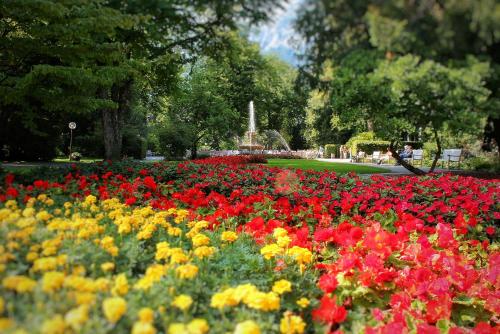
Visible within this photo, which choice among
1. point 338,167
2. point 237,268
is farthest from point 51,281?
point 338,167

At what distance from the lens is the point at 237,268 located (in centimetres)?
345

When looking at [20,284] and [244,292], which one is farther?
[244,292]

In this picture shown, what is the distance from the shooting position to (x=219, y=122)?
29.9 meters

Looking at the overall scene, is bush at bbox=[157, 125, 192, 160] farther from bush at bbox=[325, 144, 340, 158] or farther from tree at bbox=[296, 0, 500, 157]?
tree at bbox=[296, 0, 500, 157]

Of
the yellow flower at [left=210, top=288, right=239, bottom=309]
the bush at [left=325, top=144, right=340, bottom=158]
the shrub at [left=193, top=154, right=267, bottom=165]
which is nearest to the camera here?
the yellow flower at [left=210, top=288, right=239, bottom=309]

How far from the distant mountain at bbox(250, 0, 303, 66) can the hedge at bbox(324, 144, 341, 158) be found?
4202 centimetres

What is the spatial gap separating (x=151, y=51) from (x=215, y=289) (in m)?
1.78

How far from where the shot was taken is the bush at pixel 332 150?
44.0 meters

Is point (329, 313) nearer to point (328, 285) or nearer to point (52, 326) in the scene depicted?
point (328, 285)

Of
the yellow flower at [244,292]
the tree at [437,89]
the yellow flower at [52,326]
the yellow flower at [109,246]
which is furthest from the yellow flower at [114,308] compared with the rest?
the tree at [437,89]

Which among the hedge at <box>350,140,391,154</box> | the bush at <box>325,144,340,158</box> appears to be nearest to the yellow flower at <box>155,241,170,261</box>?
the hedge at <box>350,140,391,154</box>

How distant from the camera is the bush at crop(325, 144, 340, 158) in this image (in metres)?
44.0

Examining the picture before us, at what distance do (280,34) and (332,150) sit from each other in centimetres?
4242

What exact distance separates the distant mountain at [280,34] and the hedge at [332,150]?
4202 cm
